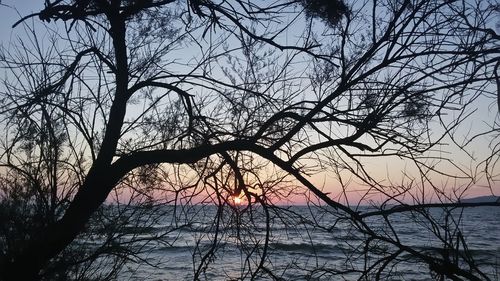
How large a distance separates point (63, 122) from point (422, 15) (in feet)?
8.45

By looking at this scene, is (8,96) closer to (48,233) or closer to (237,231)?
(48,233)

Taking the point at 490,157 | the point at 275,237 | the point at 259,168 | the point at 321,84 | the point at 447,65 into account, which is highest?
the point at 321,84

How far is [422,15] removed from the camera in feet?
8.18

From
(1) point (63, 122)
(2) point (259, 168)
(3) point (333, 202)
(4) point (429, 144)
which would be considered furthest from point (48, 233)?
(4) point (429, 144)

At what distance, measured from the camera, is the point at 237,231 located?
10.7 feet

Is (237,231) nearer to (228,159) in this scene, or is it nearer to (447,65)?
(228,159)

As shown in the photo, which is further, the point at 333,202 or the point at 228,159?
the point at 228,159

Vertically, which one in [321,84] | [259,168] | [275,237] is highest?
[321,84]

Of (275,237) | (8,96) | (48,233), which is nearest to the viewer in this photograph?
(48,233)

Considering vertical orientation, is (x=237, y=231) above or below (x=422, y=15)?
below

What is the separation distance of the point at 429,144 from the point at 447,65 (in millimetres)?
463

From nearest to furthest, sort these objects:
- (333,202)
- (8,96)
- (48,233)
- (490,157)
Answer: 1. (490,157)
2. (333,202)
3. (48,233)
4. (8,96)

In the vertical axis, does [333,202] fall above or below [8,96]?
below

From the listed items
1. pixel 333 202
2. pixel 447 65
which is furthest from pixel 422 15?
pixel 333 202
